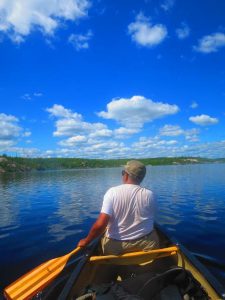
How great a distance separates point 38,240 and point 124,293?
10.9m

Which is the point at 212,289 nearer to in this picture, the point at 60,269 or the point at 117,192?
the point at 117,192

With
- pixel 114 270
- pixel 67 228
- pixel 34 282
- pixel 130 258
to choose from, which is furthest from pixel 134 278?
pixel 67 228

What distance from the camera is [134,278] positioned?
5332 millimetres

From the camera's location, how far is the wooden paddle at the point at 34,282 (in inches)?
263

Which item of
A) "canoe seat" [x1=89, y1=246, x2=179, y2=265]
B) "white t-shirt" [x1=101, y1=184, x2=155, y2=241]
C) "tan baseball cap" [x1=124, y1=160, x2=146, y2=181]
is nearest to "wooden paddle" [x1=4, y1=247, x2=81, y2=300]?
"canoe seat" [x1=89, y1=246, x2=179, y2=265]

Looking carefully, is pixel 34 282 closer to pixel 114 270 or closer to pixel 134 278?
pixel 114 270

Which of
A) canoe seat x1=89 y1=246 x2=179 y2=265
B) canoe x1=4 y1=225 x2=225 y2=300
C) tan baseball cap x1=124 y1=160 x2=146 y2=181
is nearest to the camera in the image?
canoe x1=4 y1=225 x2=225 y2=300

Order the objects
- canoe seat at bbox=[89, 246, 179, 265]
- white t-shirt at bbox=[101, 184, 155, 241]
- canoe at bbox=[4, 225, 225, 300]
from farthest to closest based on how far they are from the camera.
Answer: canoe seat at bbox=[89, 246, 179, 265], white t-shirt at bbox=[101, 184, 155, 241], canoe at bbox=[4, 225, 225, 300]

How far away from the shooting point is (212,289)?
557cm

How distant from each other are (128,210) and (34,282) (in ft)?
10.4

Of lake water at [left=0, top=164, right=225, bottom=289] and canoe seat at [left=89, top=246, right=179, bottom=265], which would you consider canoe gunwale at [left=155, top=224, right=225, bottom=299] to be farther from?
lake water at [left=0, top=164, right=225, bottom=289]

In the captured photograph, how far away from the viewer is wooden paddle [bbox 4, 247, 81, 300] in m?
6.69

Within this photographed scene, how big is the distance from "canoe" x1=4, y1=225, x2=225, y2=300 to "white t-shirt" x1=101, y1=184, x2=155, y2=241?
1.83 feet

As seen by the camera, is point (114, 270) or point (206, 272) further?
point (114, 270)
